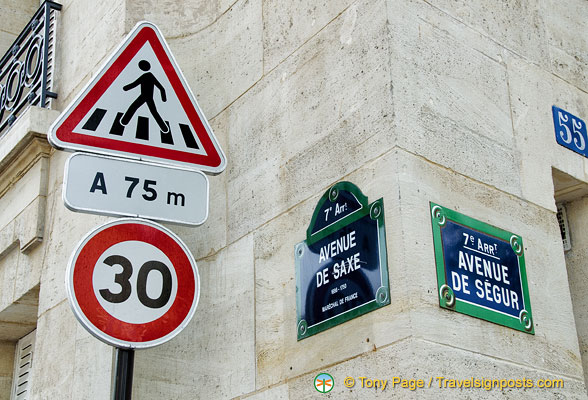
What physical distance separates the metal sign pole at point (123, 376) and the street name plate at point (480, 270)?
1204 millimetres

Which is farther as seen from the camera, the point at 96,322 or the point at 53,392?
the point at 53,392

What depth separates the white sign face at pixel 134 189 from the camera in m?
3.13

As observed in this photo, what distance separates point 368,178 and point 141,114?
3.18 ft

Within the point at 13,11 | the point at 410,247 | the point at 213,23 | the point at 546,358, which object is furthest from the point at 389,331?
the point at 13,11

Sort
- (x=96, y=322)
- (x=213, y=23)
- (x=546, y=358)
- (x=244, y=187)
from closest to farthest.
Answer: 1. (x=96, y=322)
2. (x=546, y=358)
3. (x=244, y=187)
4. (x=213, y=23)

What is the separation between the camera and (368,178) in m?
3.55

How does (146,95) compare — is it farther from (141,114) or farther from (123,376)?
(123,376)

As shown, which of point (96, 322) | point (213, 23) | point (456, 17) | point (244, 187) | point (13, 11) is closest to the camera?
point (96, 322)

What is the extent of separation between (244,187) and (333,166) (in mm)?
740

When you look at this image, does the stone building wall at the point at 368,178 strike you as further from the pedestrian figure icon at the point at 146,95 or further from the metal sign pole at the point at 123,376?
the metal sign pole at the point at 123,376

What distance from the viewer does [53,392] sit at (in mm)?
4887

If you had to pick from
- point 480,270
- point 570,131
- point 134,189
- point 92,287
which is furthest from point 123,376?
point 570,131

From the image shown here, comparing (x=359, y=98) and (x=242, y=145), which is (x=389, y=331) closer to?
(x=359, y=98)

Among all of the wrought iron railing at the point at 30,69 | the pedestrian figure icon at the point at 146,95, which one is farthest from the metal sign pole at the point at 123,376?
the wrought iron railing at the point at 30,69
